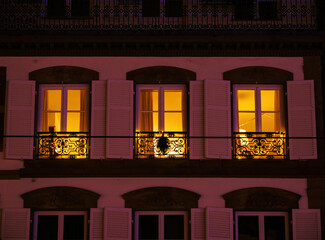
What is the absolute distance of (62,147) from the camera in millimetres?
13523

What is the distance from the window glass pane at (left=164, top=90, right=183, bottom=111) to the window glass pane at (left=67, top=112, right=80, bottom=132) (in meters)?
2.02

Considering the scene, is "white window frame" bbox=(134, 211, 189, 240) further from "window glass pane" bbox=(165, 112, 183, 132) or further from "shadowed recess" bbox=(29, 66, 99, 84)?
"shadowed recess" bbox=(29, 66, 99, 84)

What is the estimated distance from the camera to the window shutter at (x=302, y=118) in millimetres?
13367

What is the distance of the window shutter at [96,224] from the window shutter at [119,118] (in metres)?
1.26

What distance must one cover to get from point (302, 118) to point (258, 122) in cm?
100

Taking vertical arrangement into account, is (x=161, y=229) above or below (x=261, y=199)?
below

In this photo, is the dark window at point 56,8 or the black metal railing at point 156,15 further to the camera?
the dark window at point 56,8

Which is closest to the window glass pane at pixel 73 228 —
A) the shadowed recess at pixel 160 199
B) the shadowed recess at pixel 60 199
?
the shadowed recess at pixel 60 199

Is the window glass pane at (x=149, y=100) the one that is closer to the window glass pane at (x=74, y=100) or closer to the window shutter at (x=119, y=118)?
the window shutter at (x=119, y=118)

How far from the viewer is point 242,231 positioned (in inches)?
531

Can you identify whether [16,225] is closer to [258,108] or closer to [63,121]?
[63,121]

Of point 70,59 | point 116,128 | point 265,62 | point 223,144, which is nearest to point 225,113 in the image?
point 223,144

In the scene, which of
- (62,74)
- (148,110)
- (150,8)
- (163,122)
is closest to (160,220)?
(163,122)

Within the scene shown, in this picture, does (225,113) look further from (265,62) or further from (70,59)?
(70,59)
